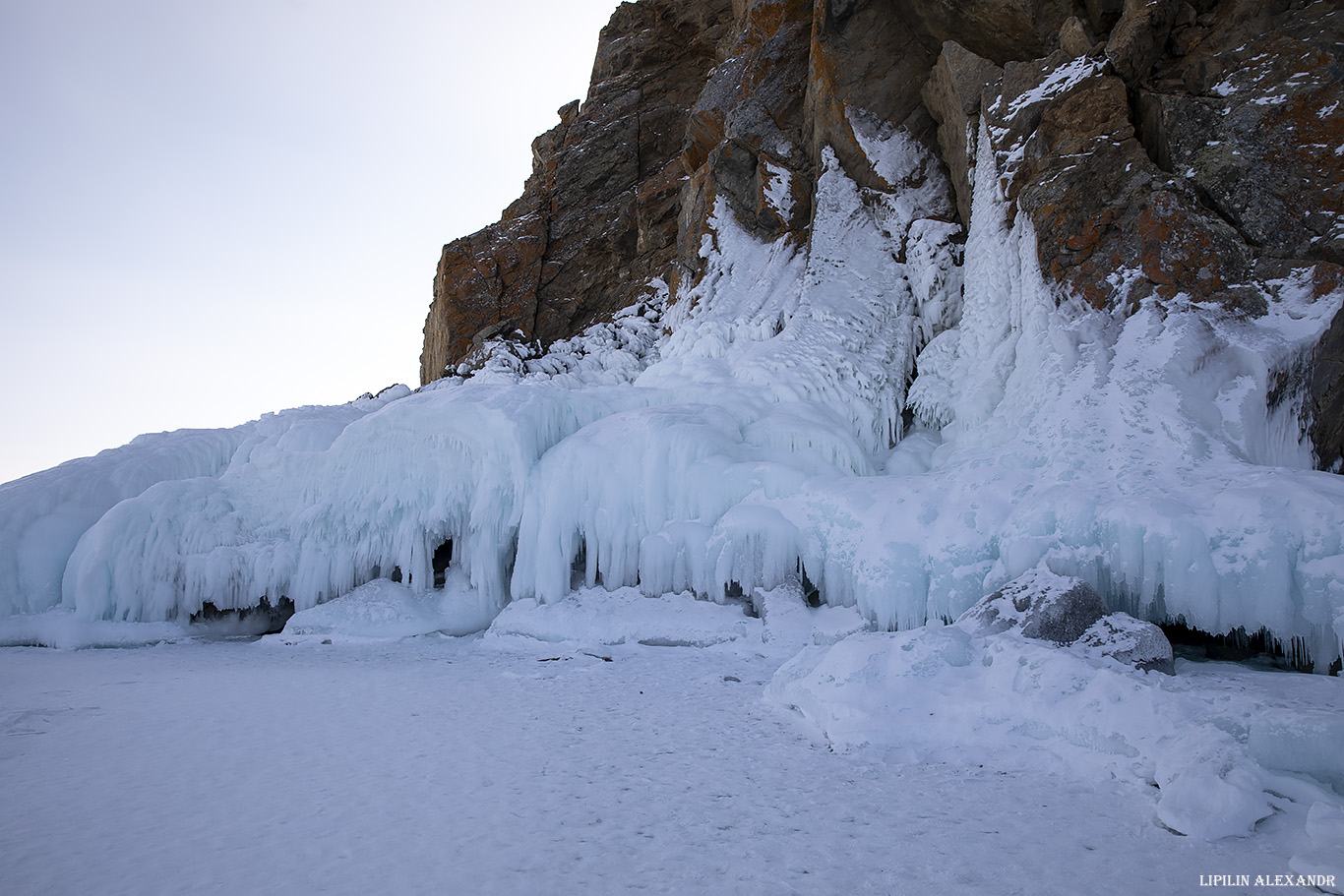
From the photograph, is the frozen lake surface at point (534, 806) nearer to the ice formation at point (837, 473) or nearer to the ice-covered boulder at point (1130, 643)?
the ice-covered boulder at point (1130, 643)

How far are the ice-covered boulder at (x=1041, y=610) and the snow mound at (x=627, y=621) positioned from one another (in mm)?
2462

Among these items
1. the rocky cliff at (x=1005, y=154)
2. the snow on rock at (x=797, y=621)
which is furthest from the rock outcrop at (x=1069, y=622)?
the rocky cliff at (x=1005, y=154)

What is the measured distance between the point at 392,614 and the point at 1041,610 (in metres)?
6.87

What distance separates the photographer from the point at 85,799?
325cm

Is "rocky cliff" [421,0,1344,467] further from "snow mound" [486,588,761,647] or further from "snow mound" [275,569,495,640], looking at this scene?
"snow mound" [275,569,495,640]

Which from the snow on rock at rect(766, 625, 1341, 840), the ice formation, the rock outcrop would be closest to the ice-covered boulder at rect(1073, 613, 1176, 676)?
the rock outcrop

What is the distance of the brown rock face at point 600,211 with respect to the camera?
18.5m

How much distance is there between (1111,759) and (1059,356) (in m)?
5.43

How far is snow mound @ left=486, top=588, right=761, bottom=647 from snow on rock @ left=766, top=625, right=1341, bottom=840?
7.32ft

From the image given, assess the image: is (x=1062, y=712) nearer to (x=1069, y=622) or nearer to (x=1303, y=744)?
(x=1303, y=744)

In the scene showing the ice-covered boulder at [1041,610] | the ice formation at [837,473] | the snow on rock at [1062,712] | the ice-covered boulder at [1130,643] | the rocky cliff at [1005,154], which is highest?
the rocky cliff at [1005,154]

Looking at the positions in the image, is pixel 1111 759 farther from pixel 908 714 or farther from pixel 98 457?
pixel 98 457

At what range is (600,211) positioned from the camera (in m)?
19.6

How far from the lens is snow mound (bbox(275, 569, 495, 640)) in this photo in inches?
323
